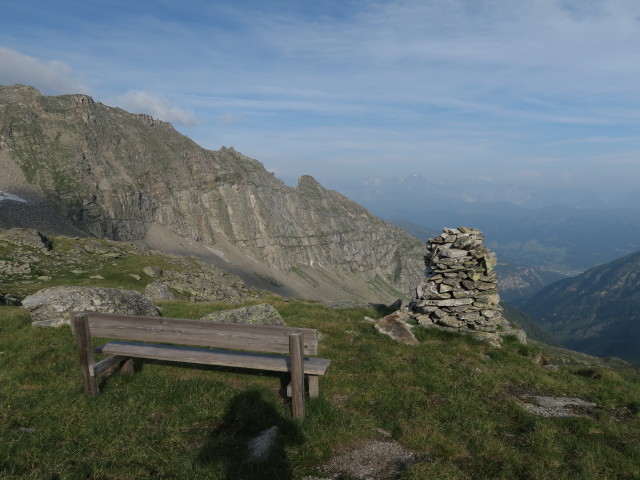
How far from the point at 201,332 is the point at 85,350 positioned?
11.0ft

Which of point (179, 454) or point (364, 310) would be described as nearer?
point (179, 454)

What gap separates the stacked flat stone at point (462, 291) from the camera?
703 inches

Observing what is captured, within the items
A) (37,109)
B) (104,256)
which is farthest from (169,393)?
(37,109)

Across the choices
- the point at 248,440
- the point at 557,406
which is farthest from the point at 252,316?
the point at 557,406

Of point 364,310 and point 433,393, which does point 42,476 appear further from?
point 364,310

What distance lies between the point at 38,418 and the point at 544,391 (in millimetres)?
14669

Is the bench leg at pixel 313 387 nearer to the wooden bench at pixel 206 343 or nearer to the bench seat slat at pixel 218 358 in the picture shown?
the wooden bench at pixel 206 343

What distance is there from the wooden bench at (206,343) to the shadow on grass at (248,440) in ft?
2.54

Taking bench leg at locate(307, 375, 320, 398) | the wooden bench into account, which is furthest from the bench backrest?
bench leg at locate(307, 375, 320, 398)

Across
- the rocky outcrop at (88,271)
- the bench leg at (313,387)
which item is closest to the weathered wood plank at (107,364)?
the bench leg at (313,387)

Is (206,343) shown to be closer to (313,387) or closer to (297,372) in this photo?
(297,372)

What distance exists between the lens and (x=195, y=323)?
947 centimetres

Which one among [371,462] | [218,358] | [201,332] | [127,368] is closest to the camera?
[371,462]

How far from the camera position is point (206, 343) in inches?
365
